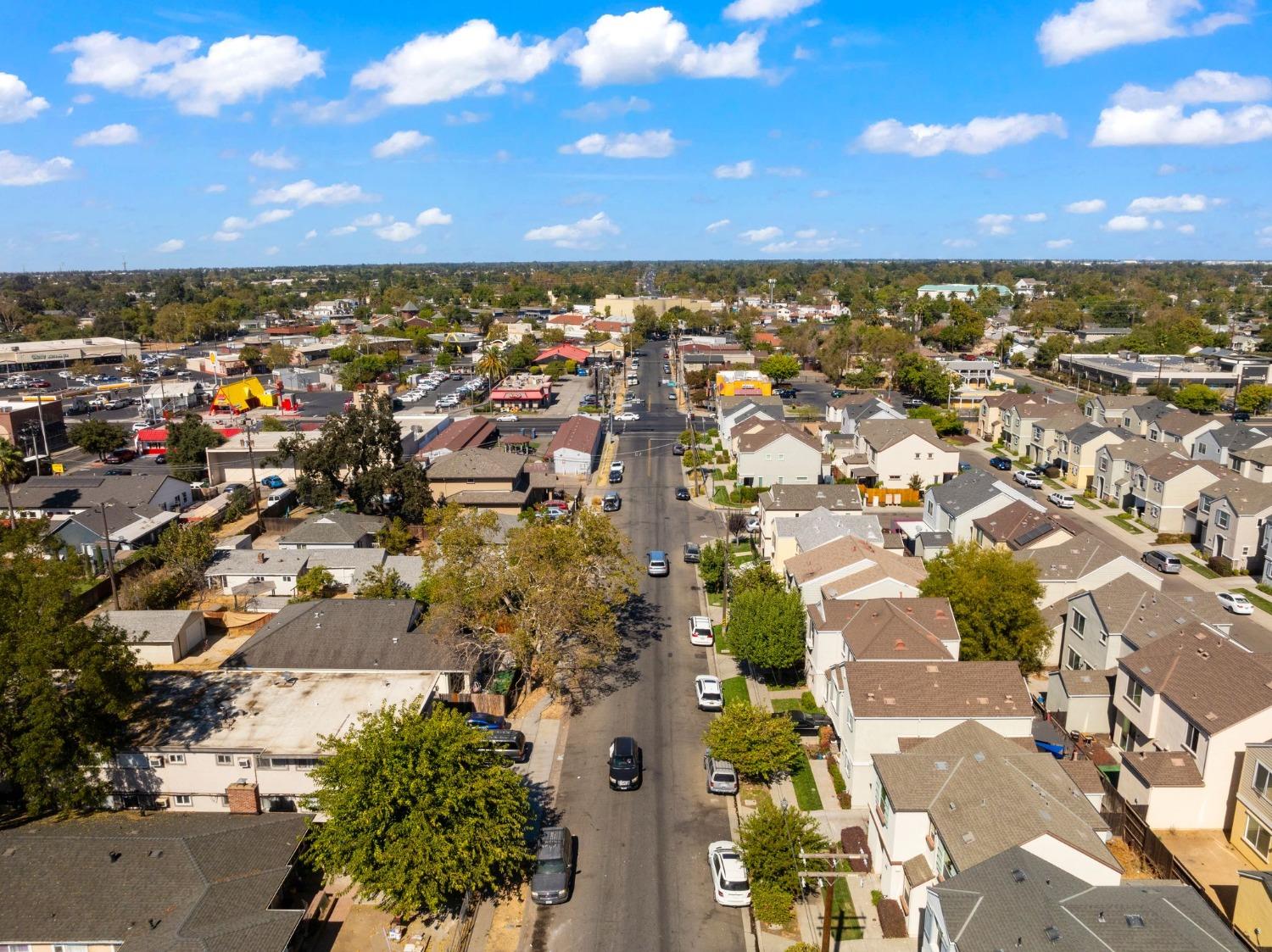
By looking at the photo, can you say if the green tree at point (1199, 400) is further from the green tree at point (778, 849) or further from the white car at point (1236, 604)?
the green tree at point (778, 849)

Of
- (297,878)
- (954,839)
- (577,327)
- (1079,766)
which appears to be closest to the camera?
(954,839)

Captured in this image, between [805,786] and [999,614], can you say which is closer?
[805,786]

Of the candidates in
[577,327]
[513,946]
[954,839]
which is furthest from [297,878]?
[577,327]

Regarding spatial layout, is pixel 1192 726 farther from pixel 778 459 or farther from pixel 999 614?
pixel 778 459

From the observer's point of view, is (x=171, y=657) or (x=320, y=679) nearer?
(x=320, y=679)

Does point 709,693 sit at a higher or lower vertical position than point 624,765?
lower

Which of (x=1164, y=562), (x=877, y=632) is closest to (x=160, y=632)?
(x=877, y=632)

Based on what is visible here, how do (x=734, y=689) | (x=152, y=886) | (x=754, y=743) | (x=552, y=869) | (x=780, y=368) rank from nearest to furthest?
(x=152, y=886) < (x=552, y=869) < (x=754, y=743) < (x=734, y=689) < (x=780, y=368)

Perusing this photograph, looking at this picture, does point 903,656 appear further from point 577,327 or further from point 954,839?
point 577,327
